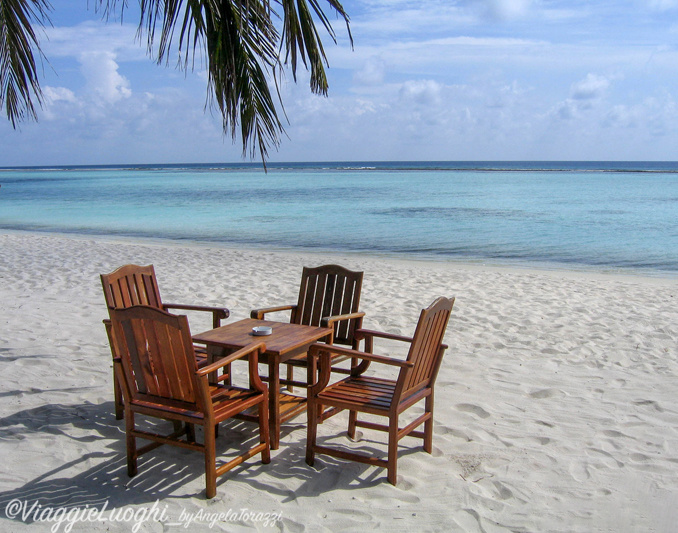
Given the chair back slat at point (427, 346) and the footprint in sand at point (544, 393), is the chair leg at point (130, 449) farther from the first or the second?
the footprint in sand at point (544, 393)

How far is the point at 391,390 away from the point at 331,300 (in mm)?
1210

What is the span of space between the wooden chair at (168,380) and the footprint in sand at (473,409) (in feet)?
5.29

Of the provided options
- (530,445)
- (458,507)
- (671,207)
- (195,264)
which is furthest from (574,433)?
(671,207)

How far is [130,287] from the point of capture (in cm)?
418

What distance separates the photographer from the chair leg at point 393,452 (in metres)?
3.17

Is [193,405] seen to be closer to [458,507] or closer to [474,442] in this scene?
[458,507]

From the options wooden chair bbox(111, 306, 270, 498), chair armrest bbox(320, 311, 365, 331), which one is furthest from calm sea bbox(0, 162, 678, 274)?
wooden chair bbox(111, 306, 270, 498)

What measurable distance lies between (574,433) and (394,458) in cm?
139

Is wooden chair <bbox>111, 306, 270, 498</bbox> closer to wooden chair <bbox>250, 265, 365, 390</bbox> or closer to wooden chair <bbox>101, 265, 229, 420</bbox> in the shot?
wooden chair <bbox>101, 265, 229, 420</bbox>

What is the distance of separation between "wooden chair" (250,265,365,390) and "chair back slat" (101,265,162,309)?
2.50 feet

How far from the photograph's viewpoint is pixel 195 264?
11.0m

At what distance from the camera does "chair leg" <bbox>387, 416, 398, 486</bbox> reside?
10.4ft

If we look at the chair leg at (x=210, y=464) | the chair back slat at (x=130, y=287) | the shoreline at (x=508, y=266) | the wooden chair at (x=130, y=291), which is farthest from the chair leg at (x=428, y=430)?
the shoreline at (x=508, y=266)

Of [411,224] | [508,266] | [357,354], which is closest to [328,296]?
[357,354]
